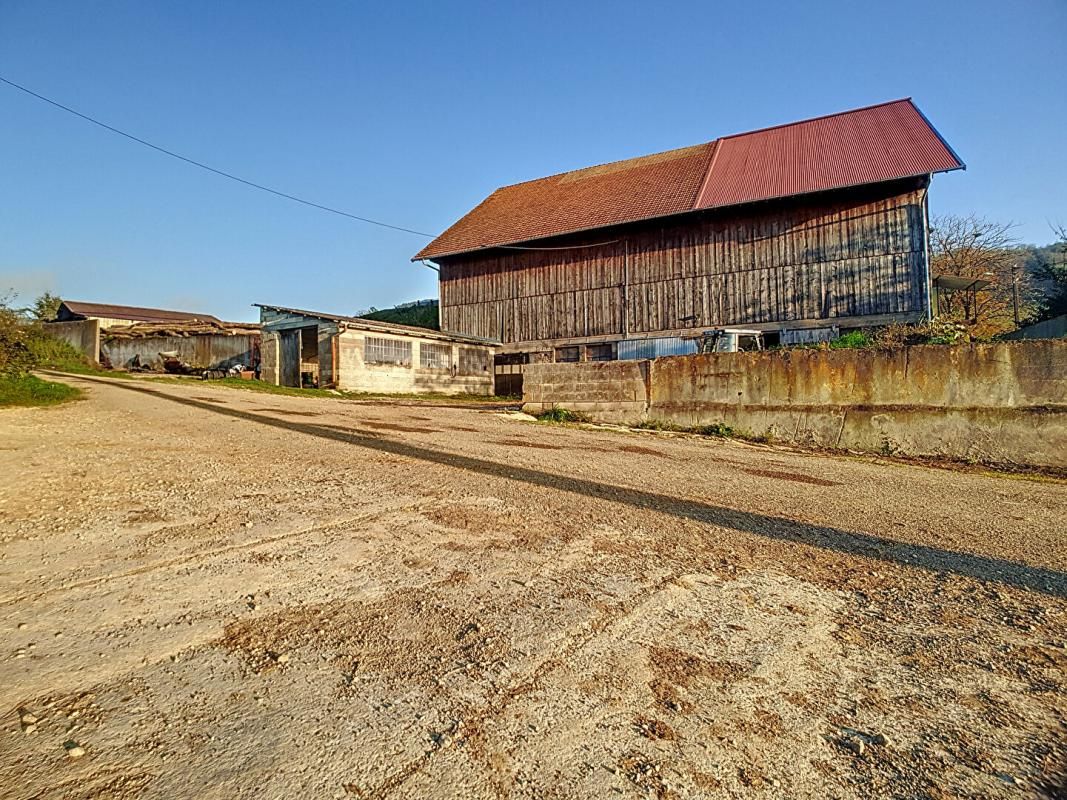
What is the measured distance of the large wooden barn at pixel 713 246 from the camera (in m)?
18.0

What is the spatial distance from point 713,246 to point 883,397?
1291 cm

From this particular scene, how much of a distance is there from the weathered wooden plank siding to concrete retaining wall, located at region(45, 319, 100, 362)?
1841 cm

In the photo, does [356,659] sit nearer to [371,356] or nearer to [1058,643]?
[1058,643]

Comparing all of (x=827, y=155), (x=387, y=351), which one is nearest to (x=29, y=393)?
(x=387, y=351)

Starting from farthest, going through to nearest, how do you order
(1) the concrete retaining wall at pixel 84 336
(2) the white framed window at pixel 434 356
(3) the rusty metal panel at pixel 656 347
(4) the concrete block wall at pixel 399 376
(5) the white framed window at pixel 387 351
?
(1) the concrete retaining wall at pixel 84 336 → (2) the white framed window at pixel 434 356 → (3) the rusty metal panel at pixel 656 347 → (5) the white framed window at pixel 387 351 → (4) the concrete block wall at pixel 399 376

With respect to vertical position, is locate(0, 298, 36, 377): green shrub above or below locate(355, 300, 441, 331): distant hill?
A: below

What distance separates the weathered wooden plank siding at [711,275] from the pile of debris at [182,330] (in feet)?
32.2

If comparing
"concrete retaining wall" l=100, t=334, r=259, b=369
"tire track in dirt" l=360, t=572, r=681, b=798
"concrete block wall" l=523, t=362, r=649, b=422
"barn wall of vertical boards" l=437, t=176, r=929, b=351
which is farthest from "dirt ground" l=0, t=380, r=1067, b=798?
"concrete retaining wall" l=100, t=334, r=259, b=369

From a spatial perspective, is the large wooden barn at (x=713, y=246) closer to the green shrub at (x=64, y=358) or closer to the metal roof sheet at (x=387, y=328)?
the metal roof sheet at (x=387, y=328)

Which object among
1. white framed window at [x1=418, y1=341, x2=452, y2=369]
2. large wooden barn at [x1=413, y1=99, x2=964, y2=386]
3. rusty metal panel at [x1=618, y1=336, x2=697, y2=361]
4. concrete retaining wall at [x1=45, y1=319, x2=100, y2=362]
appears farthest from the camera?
concrete retaining wall at [x1=45, y1=319, x2=100, y2=362]

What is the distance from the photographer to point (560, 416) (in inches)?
452

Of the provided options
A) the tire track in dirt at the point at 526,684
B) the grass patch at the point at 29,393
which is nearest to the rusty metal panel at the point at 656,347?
the grass patch at the point at 29,393

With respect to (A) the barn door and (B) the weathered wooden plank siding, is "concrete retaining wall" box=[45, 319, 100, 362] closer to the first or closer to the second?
(A) the barn door

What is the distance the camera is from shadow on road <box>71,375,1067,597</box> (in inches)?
127
